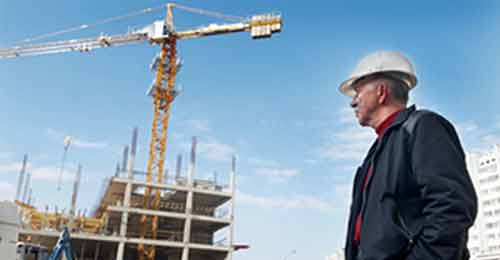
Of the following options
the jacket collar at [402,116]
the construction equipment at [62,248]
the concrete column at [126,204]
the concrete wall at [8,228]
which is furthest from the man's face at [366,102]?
the concrete column at [126,204]

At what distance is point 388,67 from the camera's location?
6.93 ft

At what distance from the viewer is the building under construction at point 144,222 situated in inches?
1513

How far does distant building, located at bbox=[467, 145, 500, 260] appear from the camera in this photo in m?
73.9

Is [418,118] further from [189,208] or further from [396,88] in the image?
[189,208]

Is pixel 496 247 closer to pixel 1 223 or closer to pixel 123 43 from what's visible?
pixel 123 43

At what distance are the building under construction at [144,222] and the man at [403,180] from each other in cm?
3832

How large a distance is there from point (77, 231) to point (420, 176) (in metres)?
41.2

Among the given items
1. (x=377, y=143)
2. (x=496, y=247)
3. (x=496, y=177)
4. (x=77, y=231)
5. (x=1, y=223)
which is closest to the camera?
(x=377, y=143)

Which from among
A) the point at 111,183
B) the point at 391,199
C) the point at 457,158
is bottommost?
the point at 391,199

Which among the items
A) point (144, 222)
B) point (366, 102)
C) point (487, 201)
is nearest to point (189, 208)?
point (144, 222)

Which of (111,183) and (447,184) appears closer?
(447,184)

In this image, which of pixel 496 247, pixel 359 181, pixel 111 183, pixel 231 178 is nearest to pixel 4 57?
pixel 111 183

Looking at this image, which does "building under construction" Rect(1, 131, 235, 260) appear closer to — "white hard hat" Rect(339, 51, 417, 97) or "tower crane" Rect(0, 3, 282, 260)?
"tower crane" Rect(0, 3, 282, 260)

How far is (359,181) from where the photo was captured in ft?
7.13
